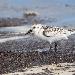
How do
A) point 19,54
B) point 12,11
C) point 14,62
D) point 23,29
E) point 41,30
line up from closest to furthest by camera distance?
1. point 14,62
2. point 19,54
3. point 41,30
4. point 23,29
5. point 12,11

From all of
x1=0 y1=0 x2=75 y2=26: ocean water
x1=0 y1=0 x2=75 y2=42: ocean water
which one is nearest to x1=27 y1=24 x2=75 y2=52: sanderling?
x1=0 y1=0 x2=75 y2=42: ocean water

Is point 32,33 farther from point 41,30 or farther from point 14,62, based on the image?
point 14,62

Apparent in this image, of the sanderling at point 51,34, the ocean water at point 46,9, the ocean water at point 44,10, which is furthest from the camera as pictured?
the ocean water at point 46,9

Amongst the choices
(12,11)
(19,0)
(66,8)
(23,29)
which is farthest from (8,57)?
(19,0)

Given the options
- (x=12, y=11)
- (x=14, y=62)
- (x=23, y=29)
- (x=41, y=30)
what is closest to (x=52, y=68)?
(x=14, y=62)

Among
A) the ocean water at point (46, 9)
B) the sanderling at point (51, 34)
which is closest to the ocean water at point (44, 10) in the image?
the ocean water at point (46, 9)

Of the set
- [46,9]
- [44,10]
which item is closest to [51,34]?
[44,10]

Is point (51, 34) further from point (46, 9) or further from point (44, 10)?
point (46, 9)

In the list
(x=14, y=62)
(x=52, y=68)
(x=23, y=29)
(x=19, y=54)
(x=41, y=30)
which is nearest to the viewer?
(x=52, y=68)

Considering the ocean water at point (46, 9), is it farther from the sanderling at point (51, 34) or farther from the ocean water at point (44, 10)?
the sanderling at point (51, 34)

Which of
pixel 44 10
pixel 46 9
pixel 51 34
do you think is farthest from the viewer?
pixel 46 9

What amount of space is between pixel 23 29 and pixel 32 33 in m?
4.65

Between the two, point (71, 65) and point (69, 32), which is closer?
point (71, 65)

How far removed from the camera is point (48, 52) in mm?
16422
